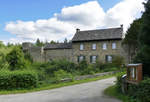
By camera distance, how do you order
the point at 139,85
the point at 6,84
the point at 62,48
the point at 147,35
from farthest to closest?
the point at 62,48, the point at 6,84, the point at 147,35, the point at 139,85

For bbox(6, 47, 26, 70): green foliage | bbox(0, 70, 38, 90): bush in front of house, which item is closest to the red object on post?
bbox(0, 70, 38, 90): bush in front of house

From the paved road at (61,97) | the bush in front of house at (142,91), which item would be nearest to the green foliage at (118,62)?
the paved road at (61,97)

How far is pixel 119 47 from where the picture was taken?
2702cm

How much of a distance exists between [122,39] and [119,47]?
1693mm

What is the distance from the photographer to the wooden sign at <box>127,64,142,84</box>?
7.32 metres

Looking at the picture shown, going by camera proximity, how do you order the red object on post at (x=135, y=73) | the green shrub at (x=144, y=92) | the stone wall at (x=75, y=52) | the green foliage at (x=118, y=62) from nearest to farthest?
the green shrub at (x=144, y=92), the red object on post at (x=135, y=73), the green foliage at (x=118, y=62), the stone wall at (x=75, y=52)

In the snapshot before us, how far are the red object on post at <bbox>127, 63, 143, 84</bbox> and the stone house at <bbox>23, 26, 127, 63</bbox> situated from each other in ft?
63.6

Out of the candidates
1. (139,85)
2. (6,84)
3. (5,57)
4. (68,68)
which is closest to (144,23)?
(139,85)

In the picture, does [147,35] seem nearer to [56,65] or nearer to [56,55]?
[56,65]

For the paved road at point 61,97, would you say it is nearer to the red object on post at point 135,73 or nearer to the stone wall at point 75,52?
the red object on post at point 135,73

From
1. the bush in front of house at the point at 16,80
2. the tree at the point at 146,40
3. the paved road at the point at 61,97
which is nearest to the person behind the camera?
the tree at the point at 146,40

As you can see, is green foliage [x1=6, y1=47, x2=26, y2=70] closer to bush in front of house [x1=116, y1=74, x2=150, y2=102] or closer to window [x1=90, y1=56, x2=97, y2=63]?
window [x1=90, y1=56, x2=97, y2=63]

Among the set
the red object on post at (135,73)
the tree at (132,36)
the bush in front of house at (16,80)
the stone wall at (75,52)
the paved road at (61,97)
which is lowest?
the paved road at (61,97)

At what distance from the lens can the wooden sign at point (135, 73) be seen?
24.0 ft
